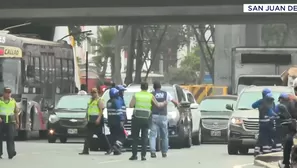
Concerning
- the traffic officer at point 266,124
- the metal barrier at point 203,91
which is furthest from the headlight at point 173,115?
the metal barrier at point 203,91

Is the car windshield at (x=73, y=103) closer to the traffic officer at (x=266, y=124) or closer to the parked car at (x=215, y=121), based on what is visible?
the parked car at (x=215, y=121)

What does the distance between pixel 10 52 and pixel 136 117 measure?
9.55m

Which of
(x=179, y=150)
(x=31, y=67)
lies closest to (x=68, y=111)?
(x=31, y=67)

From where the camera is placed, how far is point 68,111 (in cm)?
2947

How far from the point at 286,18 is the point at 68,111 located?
1662cm

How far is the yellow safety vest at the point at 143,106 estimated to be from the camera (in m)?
20.7

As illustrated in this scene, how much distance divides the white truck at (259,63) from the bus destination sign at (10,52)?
890 cm

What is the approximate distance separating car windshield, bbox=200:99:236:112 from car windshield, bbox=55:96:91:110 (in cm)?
414

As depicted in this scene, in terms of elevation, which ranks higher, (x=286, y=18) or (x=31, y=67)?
(x=286, y=18)

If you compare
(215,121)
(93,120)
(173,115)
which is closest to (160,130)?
(93,120)

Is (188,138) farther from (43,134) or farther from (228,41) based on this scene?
(228,41)

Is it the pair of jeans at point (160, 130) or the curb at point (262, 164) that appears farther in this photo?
the pair of jeans at point (160, 130)

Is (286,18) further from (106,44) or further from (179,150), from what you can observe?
(106,44)

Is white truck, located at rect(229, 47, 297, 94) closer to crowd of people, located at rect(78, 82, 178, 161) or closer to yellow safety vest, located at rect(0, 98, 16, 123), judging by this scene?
crowd of people, located at rect(78, 82, 178, 161)
